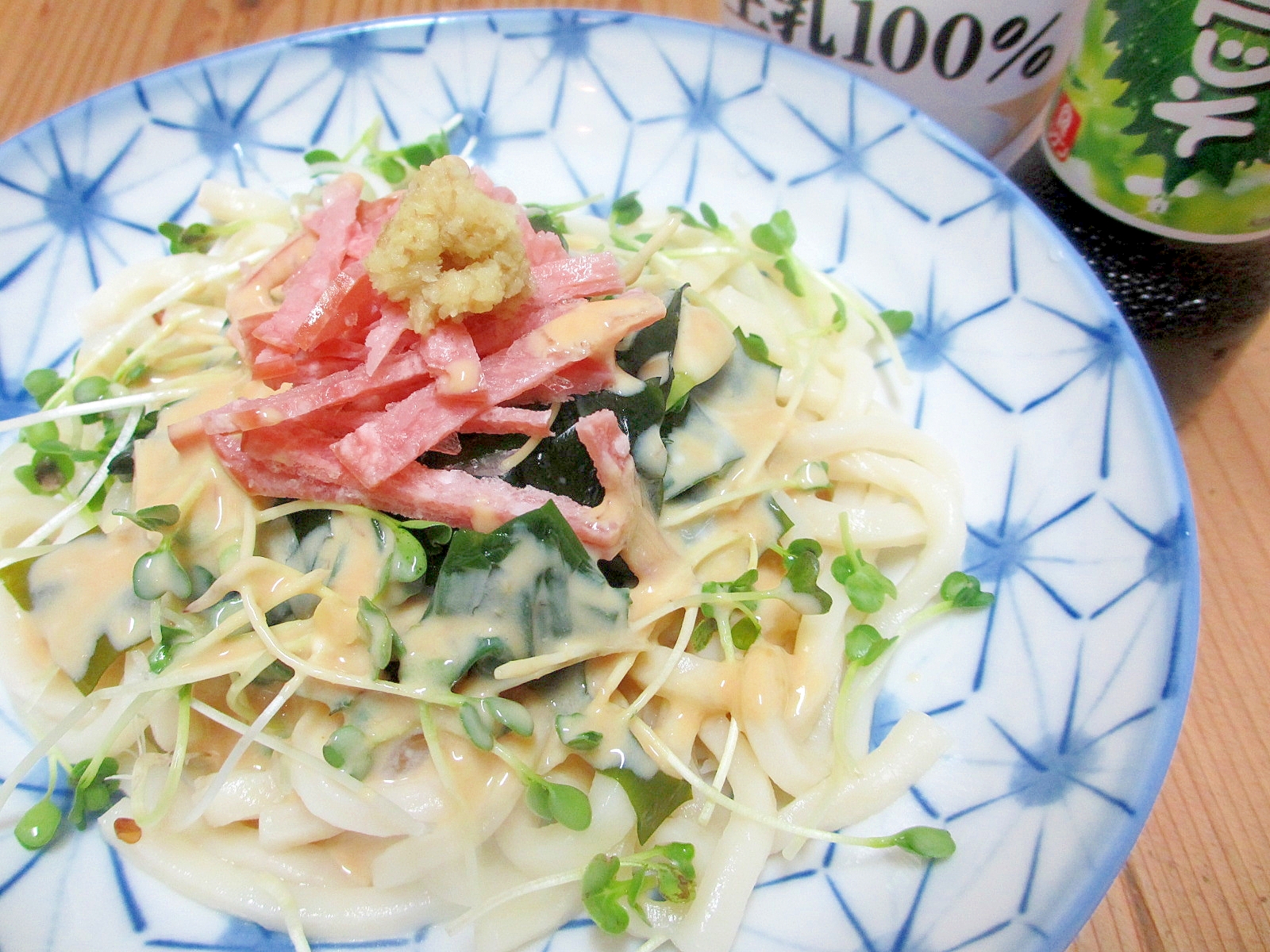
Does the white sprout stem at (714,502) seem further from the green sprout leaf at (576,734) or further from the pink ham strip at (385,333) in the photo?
the pink ham strip at (385,333)

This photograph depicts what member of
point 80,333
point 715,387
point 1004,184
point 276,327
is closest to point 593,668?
point 715,387

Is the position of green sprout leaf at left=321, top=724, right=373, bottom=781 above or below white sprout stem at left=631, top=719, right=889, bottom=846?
above

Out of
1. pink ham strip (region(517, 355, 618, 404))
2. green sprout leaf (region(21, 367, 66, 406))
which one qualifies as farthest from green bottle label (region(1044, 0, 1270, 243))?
green sprout leaf (region(21, 367, 66, 406))

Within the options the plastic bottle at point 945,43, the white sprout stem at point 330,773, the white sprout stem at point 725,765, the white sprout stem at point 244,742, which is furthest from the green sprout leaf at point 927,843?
the plastic bottle at point 945,43

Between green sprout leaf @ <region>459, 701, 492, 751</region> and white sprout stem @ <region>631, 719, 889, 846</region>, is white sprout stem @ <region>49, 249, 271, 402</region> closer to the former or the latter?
green sprout leaf @ <region>459, 701, 492, 751</region>

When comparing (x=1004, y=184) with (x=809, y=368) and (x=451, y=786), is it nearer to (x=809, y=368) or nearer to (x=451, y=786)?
(x=809, y=368)

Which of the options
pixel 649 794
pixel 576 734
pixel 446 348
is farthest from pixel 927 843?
pixel 446 348
